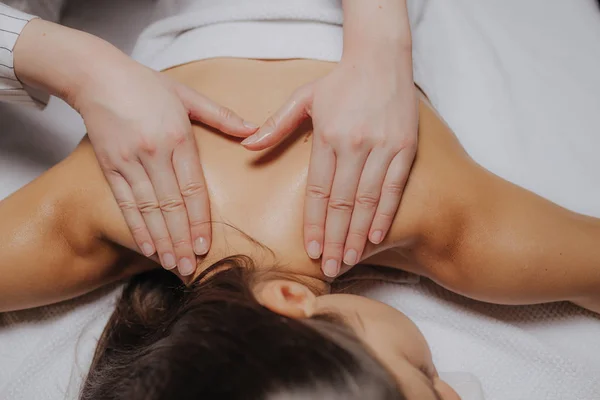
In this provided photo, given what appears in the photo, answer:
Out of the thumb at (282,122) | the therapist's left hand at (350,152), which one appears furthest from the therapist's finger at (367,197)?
the thumb at (282,122)

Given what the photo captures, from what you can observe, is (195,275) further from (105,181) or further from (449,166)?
(449,166)

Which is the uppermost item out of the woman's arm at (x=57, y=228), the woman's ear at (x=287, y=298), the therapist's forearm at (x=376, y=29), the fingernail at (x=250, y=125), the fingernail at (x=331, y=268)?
the therapist's forearm at (x=376, y=29)

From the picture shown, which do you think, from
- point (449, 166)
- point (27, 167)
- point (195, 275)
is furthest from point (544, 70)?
point (27, 167)

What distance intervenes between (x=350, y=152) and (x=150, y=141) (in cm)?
25

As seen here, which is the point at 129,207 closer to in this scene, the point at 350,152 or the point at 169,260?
the point at 169,260

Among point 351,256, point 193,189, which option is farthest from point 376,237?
point 193,189

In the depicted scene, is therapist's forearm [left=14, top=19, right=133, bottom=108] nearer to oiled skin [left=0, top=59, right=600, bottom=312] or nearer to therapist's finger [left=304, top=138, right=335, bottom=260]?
oiled skin [left=0, top=59, right=600, bottom=312]

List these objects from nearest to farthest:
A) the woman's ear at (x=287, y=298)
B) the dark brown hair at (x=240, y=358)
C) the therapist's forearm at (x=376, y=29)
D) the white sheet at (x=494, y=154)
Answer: the dark brown hair at (x=240, y=358) < the woman's ear at (x=287, y=298) < the therapist's forearm at (x=376, y=29) < the white sheet at (x=494, y=154)

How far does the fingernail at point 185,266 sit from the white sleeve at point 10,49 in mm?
396

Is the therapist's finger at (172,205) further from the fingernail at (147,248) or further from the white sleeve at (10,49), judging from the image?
the white sleeve at (10,49)

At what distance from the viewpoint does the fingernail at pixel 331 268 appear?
832 millimetres

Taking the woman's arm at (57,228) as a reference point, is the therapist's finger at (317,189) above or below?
above

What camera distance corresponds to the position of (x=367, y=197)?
31.7 inches

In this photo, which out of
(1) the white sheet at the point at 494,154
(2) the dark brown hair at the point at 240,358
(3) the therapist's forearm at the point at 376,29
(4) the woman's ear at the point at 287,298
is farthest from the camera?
(1) the white sheet at the point at 494,154
